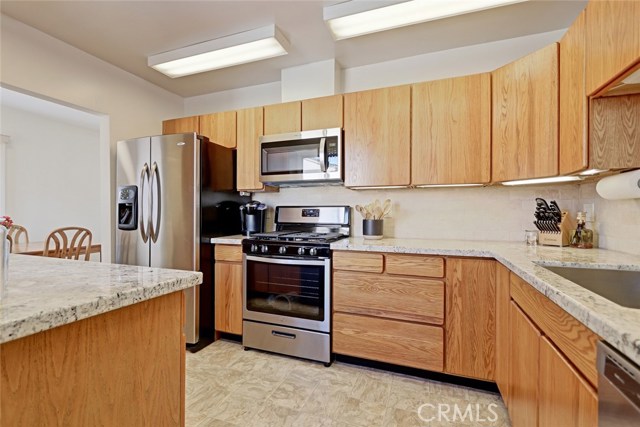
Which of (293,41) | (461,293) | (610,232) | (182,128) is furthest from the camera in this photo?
(182,128)

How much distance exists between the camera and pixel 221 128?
3.00 metres

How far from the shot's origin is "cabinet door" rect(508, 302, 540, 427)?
1.18 m

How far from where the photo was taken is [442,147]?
2.27 meters

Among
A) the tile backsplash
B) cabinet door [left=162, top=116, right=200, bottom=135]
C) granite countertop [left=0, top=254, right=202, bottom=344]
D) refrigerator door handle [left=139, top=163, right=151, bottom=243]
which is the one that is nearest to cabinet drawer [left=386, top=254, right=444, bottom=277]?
the tile backsplash

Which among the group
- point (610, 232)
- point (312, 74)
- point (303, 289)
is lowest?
point (303, 289)

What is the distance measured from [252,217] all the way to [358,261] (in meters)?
1.22

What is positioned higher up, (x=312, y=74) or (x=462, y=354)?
(x=312, y=74)

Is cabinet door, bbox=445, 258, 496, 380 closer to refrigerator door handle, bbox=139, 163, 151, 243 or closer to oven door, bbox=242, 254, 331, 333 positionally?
oven door, bbox=242, 254, 331, 333

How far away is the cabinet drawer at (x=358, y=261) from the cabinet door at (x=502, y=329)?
28.4 inches

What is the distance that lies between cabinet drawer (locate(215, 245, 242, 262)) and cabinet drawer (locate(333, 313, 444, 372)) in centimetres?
100

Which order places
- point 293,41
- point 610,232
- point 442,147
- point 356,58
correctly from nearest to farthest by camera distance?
point 610,232 < point 442,147 < point 293,41 < point 356,58

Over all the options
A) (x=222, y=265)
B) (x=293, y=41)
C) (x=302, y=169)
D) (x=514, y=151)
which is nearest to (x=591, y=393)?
(x=514, y=151)

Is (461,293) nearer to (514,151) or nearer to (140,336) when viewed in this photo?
→ (514,151)

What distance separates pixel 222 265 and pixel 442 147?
6.83 feet
